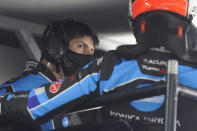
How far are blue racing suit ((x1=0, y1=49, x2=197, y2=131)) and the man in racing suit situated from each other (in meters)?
0.84

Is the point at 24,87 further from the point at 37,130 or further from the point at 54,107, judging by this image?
the point at 54,107

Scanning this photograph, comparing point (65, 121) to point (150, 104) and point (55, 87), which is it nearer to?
point (55, 87)

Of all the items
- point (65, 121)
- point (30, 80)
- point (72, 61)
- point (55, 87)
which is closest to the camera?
point (55, 87)

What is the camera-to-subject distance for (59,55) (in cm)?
221

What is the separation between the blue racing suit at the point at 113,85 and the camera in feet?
3.80

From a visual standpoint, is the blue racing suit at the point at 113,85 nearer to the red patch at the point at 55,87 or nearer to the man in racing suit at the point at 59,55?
the red patch at the point at 55,87

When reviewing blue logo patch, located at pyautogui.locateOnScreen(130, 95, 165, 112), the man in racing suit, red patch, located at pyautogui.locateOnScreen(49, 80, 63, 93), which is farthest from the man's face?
blue logo patch, located at pyautogui.locateOnScreen(130, 95, 165, 112)

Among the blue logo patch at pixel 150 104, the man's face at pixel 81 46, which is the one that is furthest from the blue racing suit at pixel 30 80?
the blue logo patch at pixel 150 104

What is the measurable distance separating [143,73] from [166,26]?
158 mm

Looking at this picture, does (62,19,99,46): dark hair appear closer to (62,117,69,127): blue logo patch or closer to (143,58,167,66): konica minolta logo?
(62,117,69,127): blue logo patch

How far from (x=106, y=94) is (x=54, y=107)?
0.22 m

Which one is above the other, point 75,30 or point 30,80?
point 75,30

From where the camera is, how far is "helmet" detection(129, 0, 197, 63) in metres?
1.18

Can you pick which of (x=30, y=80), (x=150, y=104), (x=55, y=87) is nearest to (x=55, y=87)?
(x=55, y=87)
